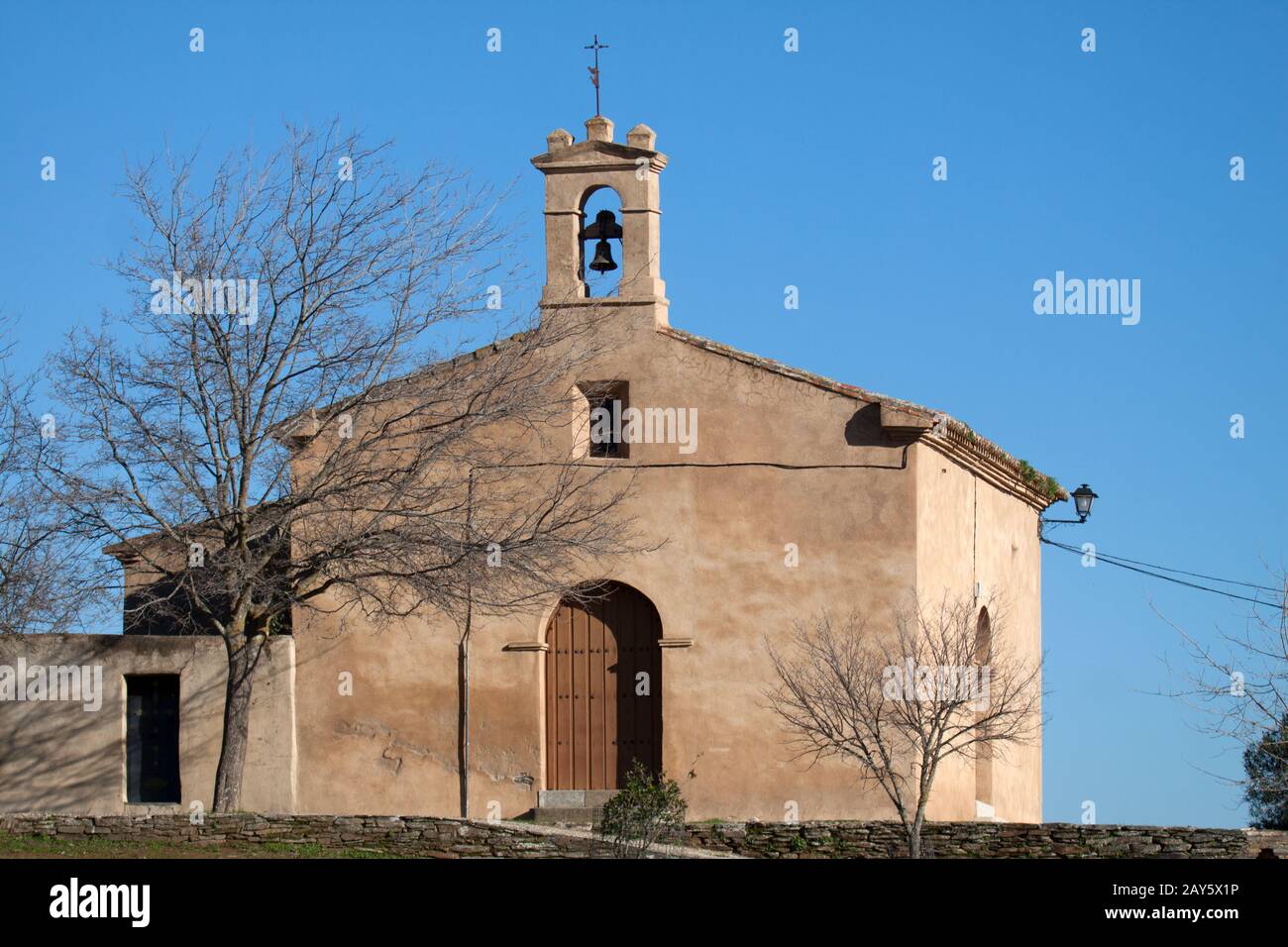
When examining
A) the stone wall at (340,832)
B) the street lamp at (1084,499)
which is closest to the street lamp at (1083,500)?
the street lamp at (1084,499)

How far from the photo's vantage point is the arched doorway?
2211cm

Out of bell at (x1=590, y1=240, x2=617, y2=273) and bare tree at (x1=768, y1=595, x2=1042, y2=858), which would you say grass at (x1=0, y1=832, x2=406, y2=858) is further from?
bell at (x1=590, y1=240, x2=617, y2=273)

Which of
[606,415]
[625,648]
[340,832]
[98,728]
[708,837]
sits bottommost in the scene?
[708,837]

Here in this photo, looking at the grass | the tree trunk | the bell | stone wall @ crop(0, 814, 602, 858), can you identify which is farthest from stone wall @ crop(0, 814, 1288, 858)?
the bell

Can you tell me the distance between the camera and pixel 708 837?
63.4 feet

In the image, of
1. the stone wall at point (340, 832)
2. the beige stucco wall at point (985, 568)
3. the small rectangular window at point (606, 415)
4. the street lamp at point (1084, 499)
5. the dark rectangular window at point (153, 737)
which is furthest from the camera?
the street lamp at point (1084, 499)

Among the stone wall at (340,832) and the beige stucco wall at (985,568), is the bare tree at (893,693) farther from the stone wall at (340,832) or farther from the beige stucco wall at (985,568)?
the stone wall at (340,832)

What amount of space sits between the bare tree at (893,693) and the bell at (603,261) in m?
4.91

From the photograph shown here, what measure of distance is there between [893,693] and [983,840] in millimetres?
2136

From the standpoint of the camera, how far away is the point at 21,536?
22047 mm

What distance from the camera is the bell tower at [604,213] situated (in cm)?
2245

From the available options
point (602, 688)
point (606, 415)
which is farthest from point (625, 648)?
point (606, 415)

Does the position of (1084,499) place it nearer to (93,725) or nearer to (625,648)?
(625,648)
